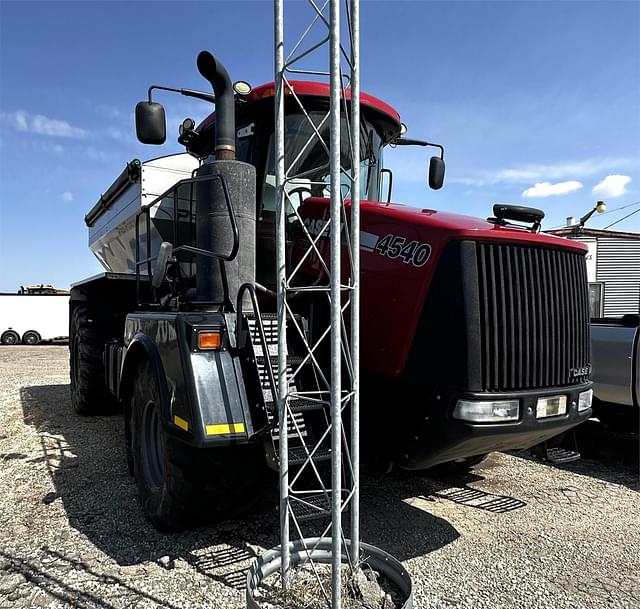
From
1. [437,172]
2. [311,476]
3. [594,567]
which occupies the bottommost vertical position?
[594,567]

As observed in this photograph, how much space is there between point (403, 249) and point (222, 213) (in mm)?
1254

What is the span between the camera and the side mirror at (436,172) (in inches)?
189

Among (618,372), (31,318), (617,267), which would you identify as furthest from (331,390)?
(31,318)

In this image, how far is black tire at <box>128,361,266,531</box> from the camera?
336cm

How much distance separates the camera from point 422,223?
3182 millimetres

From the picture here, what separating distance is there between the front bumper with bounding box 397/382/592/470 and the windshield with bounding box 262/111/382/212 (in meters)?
1.76

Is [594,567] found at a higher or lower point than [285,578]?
lower

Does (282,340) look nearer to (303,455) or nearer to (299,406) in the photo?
(299,406)

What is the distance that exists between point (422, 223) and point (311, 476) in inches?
67.4

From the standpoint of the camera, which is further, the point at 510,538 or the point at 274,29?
the point at 510,538

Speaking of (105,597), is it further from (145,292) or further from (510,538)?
(145,292)

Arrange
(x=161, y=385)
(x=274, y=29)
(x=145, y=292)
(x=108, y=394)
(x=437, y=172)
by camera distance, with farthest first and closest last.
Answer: (x=108, y=394)
(x=145, y=292)
(x=437, y=172)
(x=161, y=385)
(x=274, y=29)

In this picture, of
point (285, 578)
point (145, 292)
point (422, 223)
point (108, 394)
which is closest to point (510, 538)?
point (285, 578)

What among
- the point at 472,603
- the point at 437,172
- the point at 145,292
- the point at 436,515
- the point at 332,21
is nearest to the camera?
the point at 332,21
